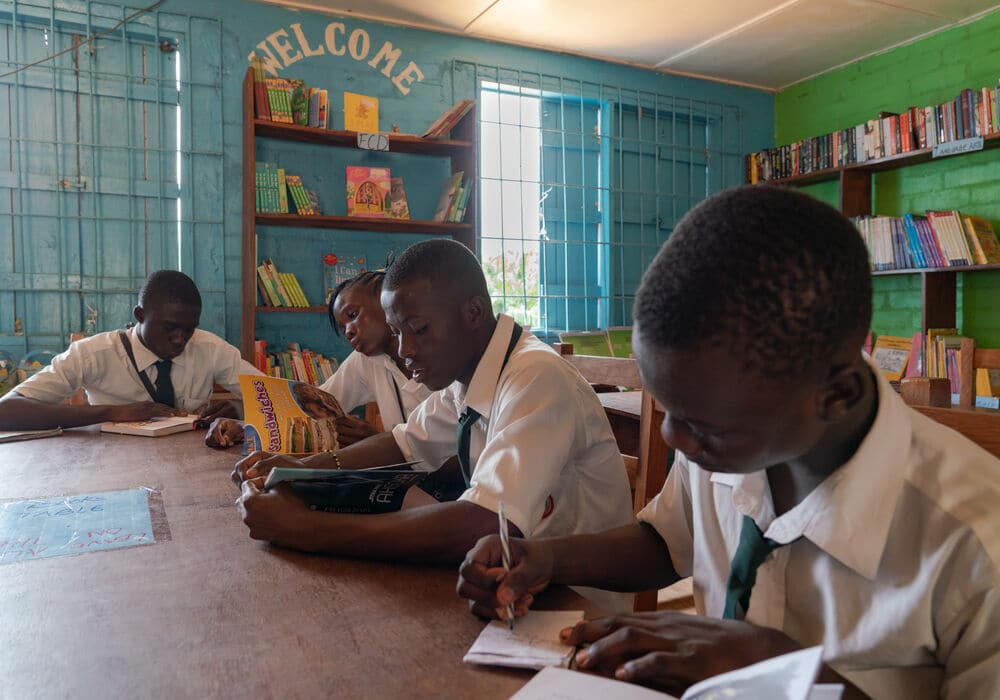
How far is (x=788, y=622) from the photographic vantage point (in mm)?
728

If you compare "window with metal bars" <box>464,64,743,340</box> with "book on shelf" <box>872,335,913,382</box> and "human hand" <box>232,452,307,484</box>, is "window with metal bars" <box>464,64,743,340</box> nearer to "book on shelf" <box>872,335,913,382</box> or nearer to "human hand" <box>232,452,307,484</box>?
"book on shelf" <box>872,335,913,382</box>

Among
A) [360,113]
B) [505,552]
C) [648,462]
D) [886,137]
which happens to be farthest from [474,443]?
[886,137]

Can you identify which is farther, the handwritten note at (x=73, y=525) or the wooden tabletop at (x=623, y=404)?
the wooden tabletop at (x=623, y=404)

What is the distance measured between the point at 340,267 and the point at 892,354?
302 cm

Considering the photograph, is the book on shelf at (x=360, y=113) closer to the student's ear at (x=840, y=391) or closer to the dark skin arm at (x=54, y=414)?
the dark skin arm at (x=54, y=414)

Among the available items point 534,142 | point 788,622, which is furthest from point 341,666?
point 534,142

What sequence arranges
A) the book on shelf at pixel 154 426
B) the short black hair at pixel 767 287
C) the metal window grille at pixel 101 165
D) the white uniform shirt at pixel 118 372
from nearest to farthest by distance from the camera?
1. the short black hair at pixel 767 287
2. the book on shelf at pixel 154 426
3. the white uniform shirt at pixel 118 372
4. the metal window grille at pixel 101 165

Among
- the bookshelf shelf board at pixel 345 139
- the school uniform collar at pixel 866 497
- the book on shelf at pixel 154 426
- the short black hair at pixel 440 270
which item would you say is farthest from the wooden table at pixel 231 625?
the bookshelf shelf board at pixel 345 139

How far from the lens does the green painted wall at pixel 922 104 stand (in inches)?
147

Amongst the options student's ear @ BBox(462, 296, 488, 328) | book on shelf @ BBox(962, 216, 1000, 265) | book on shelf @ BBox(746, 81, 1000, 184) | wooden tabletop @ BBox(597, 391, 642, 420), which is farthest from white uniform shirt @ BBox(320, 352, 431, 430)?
book on shelf @ BBox(746, 81, 1000, 184)

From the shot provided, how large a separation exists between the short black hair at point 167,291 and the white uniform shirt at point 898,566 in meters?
2.31

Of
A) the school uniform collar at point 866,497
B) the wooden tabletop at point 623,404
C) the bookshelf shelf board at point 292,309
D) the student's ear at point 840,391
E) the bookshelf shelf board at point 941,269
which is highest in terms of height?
the bookshelf shelf board at point 941,269

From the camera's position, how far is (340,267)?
389 centimetres

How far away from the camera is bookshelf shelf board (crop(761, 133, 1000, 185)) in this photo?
11.7 ft
